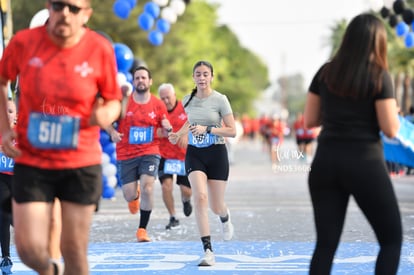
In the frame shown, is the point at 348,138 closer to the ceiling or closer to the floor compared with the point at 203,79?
closer to the floor

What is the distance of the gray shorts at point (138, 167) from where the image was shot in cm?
1058

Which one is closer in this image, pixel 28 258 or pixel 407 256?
pixel 28 258

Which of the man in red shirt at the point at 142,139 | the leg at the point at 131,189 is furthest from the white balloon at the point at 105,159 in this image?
the man in red shirt at the point at 142,139

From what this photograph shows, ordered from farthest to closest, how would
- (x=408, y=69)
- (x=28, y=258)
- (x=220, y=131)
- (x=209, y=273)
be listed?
(x=408, y=69) < (x=220, y=131) < (x=209, y=273) < (x=28, y=258)

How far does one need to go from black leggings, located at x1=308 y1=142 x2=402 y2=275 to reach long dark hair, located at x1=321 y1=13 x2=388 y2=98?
313mm

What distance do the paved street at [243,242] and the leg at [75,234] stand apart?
2.80 meters

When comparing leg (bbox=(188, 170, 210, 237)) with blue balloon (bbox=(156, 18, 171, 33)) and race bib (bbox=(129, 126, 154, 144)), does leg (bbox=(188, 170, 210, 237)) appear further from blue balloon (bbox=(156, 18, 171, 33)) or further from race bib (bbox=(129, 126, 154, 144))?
blue balloon (bbox=(156, 18, 171, 33))

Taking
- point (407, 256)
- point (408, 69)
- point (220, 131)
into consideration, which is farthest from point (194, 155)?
point (408, 69)

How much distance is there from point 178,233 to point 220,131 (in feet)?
8.81

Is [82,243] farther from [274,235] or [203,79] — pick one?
[274,235]

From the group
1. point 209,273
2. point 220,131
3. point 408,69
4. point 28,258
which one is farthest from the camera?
point 408,69

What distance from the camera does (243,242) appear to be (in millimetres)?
9984

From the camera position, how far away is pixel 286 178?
2311cm

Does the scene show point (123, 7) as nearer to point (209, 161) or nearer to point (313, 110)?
point (209, 161)
